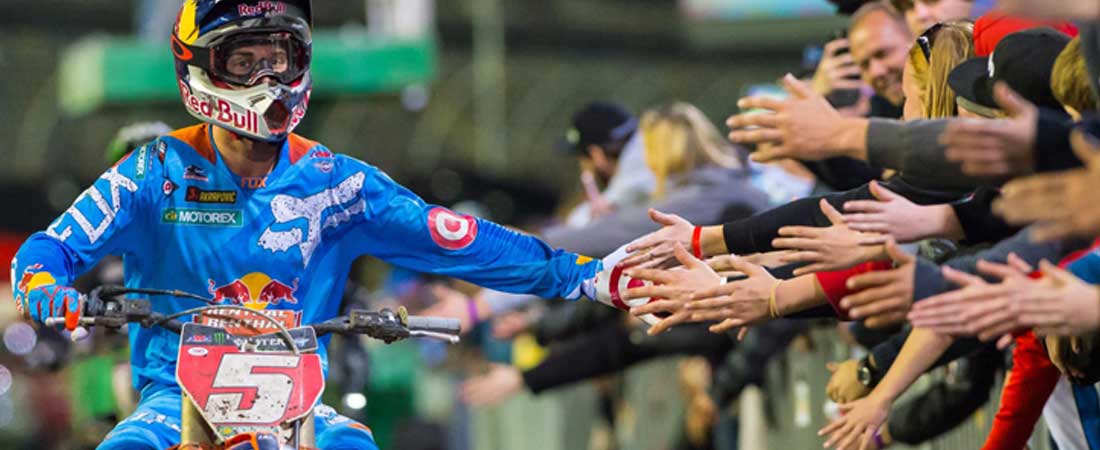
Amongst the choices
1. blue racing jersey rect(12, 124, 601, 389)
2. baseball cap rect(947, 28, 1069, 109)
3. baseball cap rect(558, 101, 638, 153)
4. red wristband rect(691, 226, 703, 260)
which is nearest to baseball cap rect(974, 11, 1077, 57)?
baseball cap rect(947, 28, 1069, 109)

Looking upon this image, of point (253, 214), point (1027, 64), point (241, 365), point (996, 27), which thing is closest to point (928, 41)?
point (996, 27)

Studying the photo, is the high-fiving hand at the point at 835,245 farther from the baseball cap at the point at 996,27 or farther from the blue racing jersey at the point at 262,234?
the blue racing jersey at the point at 262,234

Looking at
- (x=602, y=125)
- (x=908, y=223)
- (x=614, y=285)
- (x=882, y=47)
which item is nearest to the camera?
(x=908, y=223)

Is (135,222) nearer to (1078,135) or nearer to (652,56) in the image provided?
(1078,135)

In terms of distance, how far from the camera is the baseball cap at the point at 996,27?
263 inches

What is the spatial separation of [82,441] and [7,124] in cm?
1855

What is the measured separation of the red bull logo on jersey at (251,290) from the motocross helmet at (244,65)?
51 cm

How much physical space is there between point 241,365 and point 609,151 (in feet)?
17.0

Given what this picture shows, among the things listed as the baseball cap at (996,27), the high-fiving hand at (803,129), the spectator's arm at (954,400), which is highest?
the baseball cap at (996,27)

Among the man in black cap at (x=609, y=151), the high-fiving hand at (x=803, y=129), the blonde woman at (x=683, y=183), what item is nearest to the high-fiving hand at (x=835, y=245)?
the high-fiving hand at (x=803, y=129)

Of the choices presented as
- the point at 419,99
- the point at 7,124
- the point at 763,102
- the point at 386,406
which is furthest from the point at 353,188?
the point at 7,124

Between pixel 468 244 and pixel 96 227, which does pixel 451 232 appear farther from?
pixel 96 227

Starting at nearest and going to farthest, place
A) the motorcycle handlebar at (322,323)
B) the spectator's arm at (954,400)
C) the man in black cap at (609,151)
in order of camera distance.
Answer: the motorcycle handlebar at (322,323) → the spectator's arm at (954,400) → the man in black cap at (609,151)

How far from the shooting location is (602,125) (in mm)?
11023
